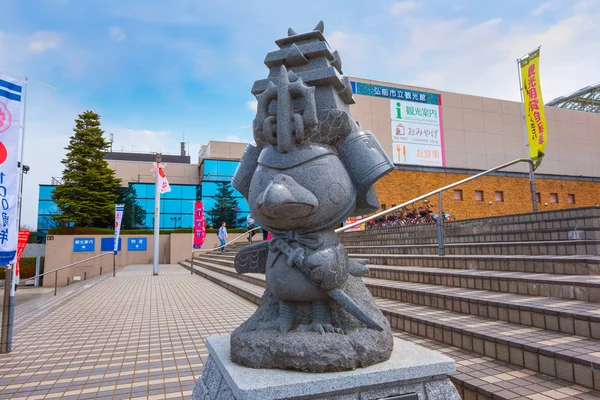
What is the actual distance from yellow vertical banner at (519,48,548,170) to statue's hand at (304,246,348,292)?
909 centimetres

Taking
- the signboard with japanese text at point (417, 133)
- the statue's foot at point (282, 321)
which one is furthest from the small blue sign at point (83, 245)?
the statue's foot at point (282, 321)

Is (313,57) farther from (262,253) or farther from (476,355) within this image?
(476,355)

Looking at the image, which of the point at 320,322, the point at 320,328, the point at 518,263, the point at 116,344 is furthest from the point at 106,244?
the point at 320,328

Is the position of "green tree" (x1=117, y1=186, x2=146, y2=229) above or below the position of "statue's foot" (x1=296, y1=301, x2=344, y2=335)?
above

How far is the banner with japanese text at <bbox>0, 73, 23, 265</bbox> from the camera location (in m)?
4.32

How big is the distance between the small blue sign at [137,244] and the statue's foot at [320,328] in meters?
20.9

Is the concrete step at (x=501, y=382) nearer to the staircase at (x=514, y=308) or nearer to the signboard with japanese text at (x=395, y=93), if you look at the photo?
the staircase at (x=514, y=308)

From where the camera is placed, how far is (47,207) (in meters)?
24.5

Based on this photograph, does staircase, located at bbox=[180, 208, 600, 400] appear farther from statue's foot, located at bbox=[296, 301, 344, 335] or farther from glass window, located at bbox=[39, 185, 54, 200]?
glass window, located at bbox=[39, 185, 54, 200]

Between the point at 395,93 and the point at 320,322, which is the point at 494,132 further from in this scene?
the point at 320,322

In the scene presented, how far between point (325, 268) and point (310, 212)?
373 millimetres

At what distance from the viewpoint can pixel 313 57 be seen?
285cm

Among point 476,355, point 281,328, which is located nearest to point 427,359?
point 281,328

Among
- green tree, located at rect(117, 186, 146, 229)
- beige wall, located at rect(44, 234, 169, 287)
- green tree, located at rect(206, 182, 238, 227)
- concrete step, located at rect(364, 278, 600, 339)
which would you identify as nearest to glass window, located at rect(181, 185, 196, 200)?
green tree, located at rect(206, 182, 238, 227)
